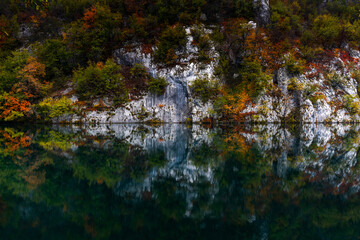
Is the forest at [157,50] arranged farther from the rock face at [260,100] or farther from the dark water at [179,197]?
the dark water at [179,197]

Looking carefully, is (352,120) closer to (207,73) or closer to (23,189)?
(207,73)

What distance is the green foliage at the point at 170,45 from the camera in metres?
31.0

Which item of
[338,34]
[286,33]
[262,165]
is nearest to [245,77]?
[286,33]

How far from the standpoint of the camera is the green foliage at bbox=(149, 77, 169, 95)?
29.4m

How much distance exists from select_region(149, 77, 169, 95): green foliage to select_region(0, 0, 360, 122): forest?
120mm

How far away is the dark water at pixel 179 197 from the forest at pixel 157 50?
2138 centimetres

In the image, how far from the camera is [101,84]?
94.4ft

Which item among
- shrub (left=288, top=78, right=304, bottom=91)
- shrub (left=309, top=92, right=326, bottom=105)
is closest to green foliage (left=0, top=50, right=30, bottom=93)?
shrub (left=288, top=78, right=304, bottom=91)

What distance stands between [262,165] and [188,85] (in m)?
23.0

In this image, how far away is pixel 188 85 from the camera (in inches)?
1180

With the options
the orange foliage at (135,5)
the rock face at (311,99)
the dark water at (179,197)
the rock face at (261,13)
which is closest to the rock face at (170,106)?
the rock face at (311,99)

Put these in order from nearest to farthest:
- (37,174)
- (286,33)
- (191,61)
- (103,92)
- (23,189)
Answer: (23,189), (37,174), (103,92), (191,61), (286,33)

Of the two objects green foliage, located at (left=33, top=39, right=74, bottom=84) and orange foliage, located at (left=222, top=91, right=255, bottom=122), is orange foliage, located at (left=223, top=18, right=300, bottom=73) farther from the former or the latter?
green foliage, located at (left=33, top=39, right=74, bottom=84)

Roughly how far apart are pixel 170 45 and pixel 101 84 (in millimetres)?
9937
